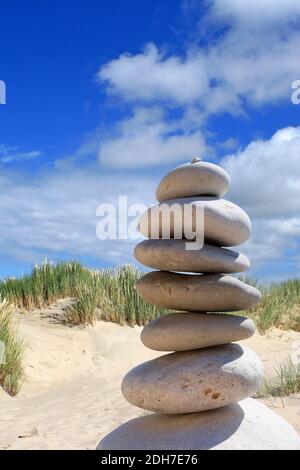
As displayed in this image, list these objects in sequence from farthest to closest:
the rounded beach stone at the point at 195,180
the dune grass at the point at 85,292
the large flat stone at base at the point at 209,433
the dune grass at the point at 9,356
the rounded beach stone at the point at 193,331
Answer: the dune grass at the point at 85,292
the dune grass at the point at 9,356
the rounded beach stone at the point at 195,180
the rounded beach stone at the point at 193,331
the large flat stone at base at the point at 209,433

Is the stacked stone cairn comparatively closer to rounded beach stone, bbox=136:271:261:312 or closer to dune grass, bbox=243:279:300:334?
rounded beach stone, bbox=136:271:261:312

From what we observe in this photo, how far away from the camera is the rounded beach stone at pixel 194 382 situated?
4.45 meters

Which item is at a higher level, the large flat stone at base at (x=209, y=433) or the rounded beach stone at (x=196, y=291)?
the rounded beach stone at (x=196, y=291)

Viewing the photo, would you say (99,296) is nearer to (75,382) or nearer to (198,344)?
(75,382)

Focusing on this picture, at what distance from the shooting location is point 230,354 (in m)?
4.73

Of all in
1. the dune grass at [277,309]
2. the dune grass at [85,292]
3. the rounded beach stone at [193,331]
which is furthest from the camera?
the dune grass at [277,309]

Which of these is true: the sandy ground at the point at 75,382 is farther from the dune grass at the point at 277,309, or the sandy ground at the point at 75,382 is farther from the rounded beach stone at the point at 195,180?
the rounded beach stone at the point at 195,180

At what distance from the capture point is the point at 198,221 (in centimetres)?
473

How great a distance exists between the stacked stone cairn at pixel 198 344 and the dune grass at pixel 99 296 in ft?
23.8

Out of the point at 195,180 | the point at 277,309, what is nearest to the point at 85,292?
the point at 277,309

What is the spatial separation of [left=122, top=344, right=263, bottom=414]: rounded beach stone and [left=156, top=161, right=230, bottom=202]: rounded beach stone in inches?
54.0

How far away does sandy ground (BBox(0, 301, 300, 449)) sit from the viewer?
21.6 feet

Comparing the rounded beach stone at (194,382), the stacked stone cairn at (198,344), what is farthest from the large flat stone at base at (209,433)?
the rounded beach stone at (194,382)

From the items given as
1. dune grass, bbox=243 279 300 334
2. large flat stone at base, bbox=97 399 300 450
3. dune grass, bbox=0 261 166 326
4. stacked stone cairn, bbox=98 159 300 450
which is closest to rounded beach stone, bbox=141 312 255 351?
stacked stone cairn, bbox=98 159 300 450
